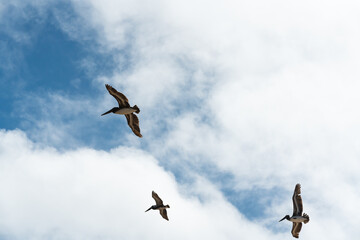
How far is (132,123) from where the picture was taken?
156ft

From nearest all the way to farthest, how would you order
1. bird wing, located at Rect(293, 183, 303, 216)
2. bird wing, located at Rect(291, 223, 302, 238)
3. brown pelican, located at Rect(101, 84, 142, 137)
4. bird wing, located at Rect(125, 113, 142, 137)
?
brown pelican, located at Rect(101, 84, 142, 137) < bird wing, located at Rect(125, 113, 142, 137) < bird wing, located at Rect(293, 183, 303, 216) < bird wing, located at Rect(291, 223, 302, 238)

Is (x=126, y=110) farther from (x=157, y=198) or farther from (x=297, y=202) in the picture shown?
(x=297, y=202)

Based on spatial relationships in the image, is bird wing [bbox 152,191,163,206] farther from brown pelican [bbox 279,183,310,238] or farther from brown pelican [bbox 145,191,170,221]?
brown pelican [bbox 279,183,310,238]

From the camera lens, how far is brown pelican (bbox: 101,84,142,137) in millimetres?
45103

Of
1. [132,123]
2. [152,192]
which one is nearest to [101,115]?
[132,123]

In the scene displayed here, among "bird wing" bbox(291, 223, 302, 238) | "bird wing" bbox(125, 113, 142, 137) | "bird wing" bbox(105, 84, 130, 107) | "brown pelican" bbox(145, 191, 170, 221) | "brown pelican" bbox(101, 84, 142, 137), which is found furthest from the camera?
"brown pelican" bbox(145, 191, 170, 221)

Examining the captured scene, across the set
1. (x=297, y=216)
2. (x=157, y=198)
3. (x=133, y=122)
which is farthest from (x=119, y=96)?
(x=297, y=216)

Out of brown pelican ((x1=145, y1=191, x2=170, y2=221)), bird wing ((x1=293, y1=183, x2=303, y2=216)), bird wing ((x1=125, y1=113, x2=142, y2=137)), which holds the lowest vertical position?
bird wing ((x1=125, y1=113, x2=142, y2=137))

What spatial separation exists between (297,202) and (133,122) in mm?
19360

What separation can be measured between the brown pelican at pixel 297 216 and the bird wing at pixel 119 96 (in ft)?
64.1

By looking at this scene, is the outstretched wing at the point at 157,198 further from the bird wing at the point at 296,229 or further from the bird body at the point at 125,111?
the bird wing at the point at 296,229

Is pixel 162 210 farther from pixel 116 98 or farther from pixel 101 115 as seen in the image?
pixel 116 98

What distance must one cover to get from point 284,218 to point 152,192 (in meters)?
15.2

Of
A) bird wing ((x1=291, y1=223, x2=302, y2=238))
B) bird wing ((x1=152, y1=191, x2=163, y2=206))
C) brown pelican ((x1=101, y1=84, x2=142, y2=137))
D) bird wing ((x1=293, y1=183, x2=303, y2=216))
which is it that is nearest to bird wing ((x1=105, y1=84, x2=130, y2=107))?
brown pelican ((x1=101, y1=84, x2=142, y2=137))
